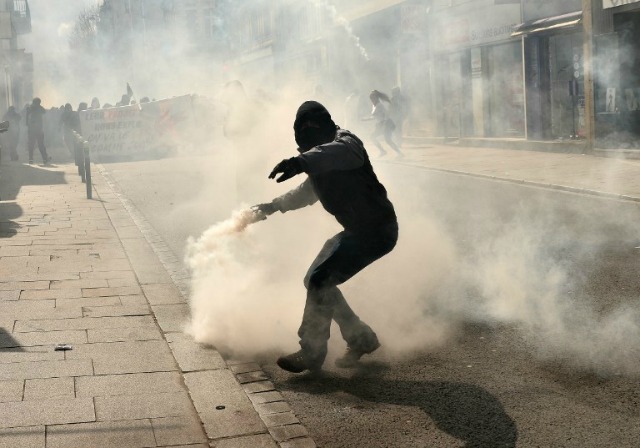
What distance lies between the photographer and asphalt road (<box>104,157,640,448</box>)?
4.06 metres

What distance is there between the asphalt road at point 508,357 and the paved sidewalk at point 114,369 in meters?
0.30

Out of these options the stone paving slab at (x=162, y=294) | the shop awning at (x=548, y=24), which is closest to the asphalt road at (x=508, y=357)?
the stone paving slab at (x=162, y=294)

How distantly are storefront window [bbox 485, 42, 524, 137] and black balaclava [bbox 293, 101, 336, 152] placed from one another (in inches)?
686

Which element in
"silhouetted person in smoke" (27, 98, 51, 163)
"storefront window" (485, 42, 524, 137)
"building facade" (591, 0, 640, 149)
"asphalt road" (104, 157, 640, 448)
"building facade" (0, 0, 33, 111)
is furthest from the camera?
"building facade" (0, 0, 33, 111)

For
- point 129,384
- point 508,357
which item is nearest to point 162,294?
point 129,384

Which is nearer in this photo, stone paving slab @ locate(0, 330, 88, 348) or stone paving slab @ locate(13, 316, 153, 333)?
stone paving slab @ locate(0, 330, 88, 348)

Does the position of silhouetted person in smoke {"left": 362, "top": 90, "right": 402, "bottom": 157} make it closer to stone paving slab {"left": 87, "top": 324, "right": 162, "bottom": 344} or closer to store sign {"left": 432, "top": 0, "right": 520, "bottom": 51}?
store sign {"left": 432, "top": 0, "right": 520, "bottom": 51}

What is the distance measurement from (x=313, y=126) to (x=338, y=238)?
0.65m

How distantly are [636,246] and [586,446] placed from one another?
497 cm

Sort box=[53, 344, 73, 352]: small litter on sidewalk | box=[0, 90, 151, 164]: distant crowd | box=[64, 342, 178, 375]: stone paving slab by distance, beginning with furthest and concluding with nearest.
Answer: box=[0, 90, 151, 164]: distant crowd → box=[53, 344, 73, 352]: small litter on sidewalk → box=[64, 342, 178, 375]: stone paving slab

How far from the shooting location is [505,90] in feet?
74.1

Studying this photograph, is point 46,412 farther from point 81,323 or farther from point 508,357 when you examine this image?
point 508,357

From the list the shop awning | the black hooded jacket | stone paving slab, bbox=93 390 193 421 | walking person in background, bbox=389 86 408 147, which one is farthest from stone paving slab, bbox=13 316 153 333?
walking person in background, bbox=389 86 408 147

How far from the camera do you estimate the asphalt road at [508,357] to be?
406 centimetres
